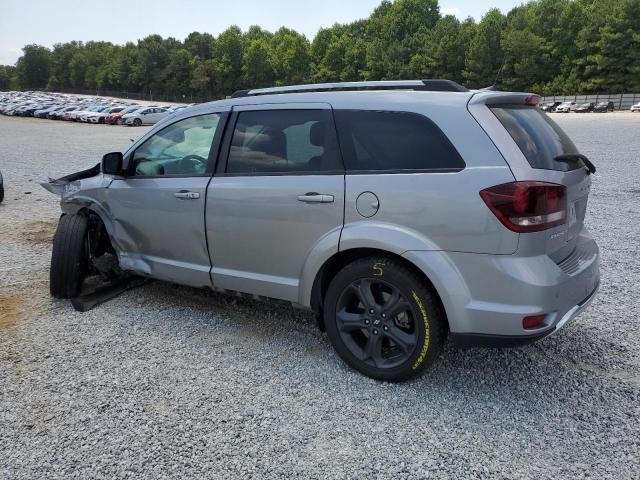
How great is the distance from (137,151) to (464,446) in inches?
138

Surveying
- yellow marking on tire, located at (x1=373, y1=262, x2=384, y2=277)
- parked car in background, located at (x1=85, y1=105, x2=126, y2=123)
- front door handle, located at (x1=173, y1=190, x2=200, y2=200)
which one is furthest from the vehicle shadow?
parked car in background, located at (x1=85, y1=105, x2=126, y2=123)

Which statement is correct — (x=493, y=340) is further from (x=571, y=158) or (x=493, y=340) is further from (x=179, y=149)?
(x=179, y=149)

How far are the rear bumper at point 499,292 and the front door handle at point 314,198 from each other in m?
0.63

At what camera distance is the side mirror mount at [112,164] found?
14.7 ft

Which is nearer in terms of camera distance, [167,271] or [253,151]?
[253,151]

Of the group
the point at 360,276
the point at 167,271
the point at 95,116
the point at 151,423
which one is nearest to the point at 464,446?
the point at 360,276

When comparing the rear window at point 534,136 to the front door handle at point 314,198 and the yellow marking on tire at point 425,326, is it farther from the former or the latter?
the front door handle at point 314,198

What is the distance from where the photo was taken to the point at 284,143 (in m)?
3.73

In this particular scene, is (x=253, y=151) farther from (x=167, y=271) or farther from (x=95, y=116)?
(x=95, y=116)

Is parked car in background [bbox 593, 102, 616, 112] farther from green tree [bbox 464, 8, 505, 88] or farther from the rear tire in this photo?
the rear tire

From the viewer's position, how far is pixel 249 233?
12.4 feet

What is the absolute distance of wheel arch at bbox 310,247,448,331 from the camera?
3.18 m

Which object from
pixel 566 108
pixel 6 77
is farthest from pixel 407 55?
pixel 6 77

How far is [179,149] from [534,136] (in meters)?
2.77
